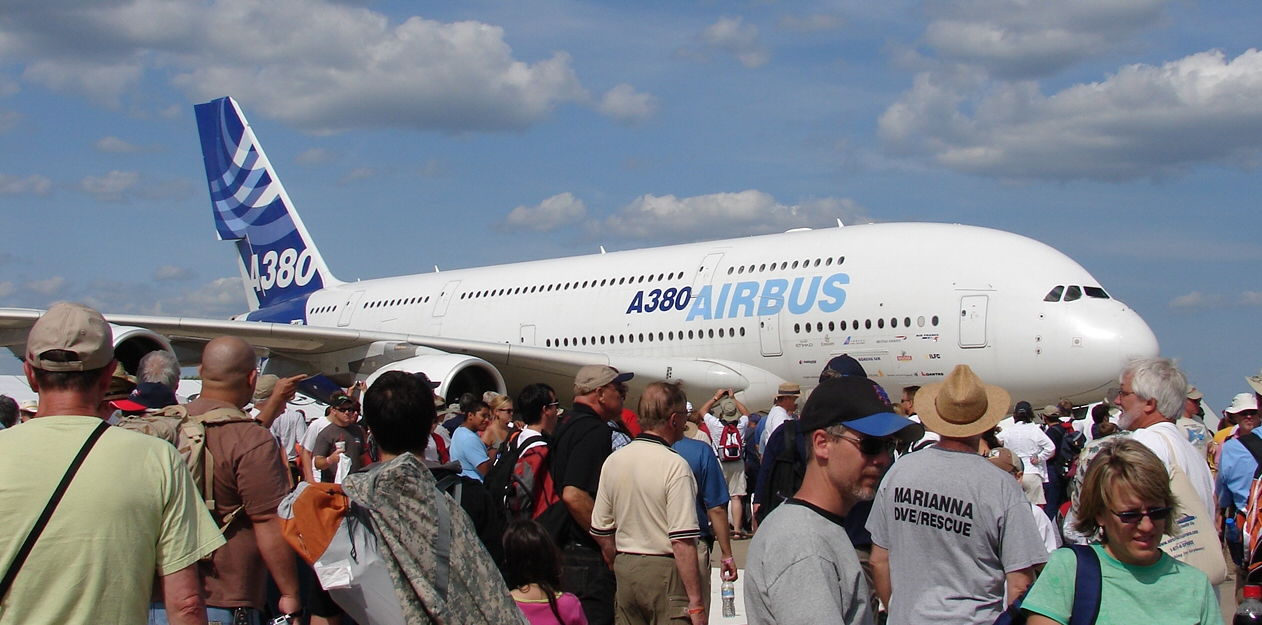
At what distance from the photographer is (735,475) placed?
940 cm

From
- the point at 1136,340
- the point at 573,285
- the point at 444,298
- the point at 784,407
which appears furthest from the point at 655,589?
the point at 444,298

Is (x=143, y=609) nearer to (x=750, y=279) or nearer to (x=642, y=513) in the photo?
(x=642, y=513)

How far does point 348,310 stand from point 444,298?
2.53 metres

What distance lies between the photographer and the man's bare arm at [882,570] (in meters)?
3.32

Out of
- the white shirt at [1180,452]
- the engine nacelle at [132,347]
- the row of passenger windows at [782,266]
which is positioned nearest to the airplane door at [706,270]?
the row of passenger windows at [782,266]

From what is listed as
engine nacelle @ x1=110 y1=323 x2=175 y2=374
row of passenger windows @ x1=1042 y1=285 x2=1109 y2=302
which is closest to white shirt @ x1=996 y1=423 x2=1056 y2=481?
row of passenger windows @ x1=1042 y1=285 x2=1109 y2=302

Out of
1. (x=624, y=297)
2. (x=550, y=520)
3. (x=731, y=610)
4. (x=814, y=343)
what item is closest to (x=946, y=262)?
(x=814, y=343)

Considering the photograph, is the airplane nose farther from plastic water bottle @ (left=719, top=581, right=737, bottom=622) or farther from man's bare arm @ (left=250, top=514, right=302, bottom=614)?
man's bare arm @ (left=250, top=514, right=302, bottom=614)

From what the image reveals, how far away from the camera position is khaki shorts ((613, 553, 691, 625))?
397 centimetres

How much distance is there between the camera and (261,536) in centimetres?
304

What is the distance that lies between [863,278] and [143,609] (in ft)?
36.1

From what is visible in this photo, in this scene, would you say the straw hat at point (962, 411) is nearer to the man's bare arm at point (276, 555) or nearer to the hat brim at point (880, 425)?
the hat brim at point (880, 425)

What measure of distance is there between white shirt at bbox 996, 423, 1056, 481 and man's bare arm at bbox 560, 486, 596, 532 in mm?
4993

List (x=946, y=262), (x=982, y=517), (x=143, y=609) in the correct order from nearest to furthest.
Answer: (x=143, y=609) < (x=982, y=517) < (x=946, y=262)
